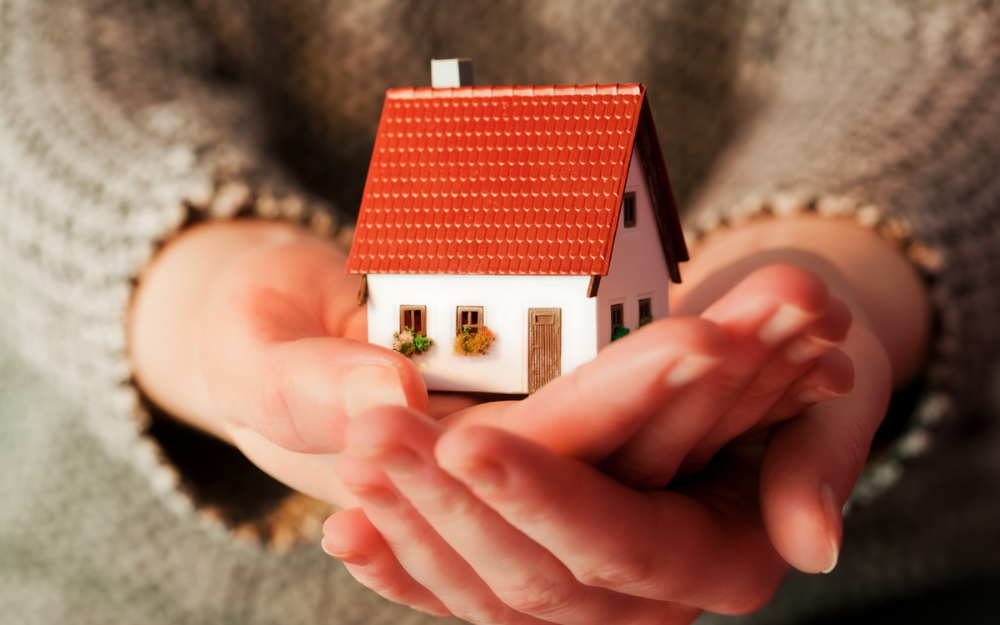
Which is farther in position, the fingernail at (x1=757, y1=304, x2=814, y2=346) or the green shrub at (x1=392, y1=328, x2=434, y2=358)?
the green shrub at (x1=392, y1=328, x2=434, y2=358)

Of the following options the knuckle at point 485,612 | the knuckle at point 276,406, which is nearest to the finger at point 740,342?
the knuckle at point 485,612

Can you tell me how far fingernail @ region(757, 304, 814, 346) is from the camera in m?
0.73

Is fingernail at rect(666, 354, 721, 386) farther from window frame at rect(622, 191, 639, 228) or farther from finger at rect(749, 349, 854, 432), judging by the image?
window frame at rect(622, 191, 639, 228)

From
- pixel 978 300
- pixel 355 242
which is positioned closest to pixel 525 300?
pixel 355 242

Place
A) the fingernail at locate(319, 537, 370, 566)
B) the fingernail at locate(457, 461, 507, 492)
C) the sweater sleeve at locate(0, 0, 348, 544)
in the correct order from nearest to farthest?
the fingernail at locate(457, 461, 507, 492), the fingernail at locate(319, 537, 370, 566), the sweater sleeve at locate(0, 0, 348, 544)

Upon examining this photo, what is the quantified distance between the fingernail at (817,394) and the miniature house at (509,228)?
339 mm

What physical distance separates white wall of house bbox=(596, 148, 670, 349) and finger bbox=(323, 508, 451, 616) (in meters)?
0.45

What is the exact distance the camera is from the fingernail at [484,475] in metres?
0.70

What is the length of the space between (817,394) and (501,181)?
57cm

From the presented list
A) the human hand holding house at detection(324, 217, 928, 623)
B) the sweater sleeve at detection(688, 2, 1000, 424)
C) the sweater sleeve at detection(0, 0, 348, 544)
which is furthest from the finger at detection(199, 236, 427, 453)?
the sweater sleeve at detection(688, 2, 1000, 424)

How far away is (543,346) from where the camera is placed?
120cm

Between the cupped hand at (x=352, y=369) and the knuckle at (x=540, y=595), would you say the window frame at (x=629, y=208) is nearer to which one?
the cupped hand at (x=352, y=369)

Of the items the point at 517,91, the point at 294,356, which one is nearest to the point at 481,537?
the point at 294,356

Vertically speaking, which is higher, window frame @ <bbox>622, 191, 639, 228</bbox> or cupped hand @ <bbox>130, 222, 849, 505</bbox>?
window frame @ <bbox>622, 191, 639, 228</bbox>
